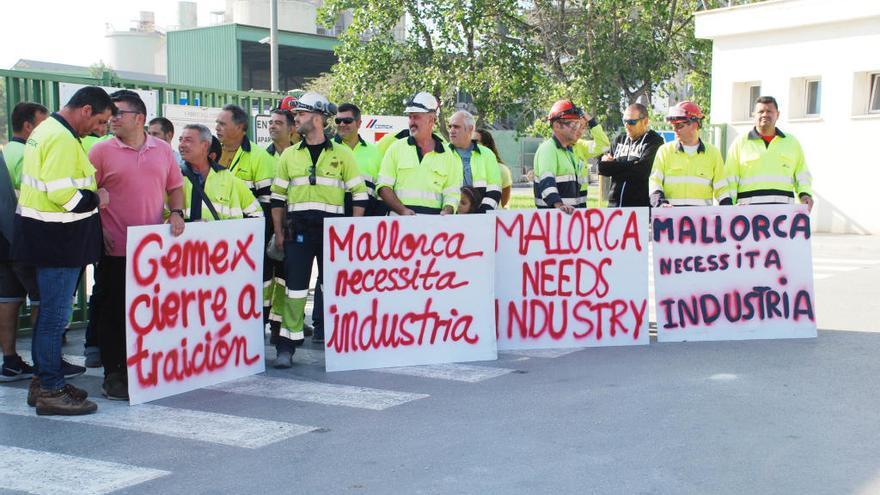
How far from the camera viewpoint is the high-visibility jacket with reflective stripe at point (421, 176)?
832 centimetres

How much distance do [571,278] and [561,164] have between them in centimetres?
110

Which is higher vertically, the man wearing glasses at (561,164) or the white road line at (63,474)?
the man wearing glasses at (561,164)

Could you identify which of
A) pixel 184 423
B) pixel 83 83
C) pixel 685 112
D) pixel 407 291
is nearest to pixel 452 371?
pixel 407 291

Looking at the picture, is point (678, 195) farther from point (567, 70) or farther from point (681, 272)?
point (567, 70)

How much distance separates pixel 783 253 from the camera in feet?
29.8

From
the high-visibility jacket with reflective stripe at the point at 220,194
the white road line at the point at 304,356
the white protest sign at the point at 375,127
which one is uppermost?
the white protest sign at the point at 375,127

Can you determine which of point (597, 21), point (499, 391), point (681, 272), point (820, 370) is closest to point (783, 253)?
point (681, 272)

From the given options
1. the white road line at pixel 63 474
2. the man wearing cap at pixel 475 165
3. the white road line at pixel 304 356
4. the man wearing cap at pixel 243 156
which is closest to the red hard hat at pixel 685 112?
the man wearing cap at pixel 475 165

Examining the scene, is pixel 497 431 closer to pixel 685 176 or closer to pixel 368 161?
pixel 368 161

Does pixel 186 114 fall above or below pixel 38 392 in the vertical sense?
above

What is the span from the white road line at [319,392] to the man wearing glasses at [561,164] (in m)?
2.73

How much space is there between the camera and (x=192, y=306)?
23.2 feet

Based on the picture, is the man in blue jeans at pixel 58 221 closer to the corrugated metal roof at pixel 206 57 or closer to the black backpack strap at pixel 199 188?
the black backpack strap at pixel 199 188

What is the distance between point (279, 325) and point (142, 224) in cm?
206
